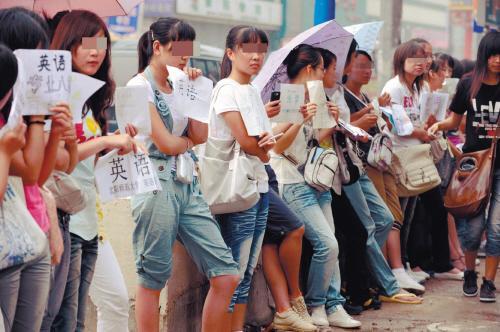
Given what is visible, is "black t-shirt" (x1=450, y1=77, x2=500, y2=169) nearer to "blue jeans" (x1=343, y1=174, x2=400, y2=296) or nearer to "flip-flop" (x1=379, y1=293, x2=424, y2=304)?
"blue jeans" (x1=343, y1=174, x2=400, y2=296)

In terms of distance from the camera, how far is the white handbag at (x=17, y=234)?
3432mm

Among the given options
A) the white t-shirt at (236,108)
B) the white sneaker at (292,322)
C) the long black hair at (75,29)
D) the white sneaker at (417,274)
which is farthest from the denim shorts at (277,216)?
the white sneaker at (417,274)

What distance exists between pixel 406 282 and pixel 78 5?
3754mm

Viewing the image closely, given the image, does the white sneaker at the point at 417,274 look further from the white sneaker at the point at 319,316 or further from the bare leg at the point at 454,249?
the white sneaker at the point at 319,316

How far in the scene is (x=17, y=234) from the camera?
3.47m

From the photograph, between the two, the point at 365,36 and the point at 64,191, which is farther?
the point at 365,36

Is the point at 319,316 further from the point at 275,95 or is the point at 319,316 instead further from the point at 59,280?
the point at 59,280

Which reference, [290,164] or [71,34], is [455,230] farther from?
[71,34]

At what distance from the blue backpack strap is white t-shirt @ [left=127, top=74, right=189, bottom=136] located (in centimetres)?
2

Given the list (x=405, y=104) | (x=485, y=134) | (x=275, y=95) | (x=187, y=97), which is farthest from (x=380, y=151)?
(x=187, y=97)

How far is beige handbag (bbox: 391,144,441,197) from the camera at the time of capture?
7.92 m

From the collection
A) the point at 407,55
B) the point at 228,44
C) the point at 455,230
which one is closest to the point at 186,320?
the point at 228,44

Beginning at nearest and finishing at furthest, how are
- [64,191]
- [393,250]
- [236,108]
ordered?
[64,191] → [236,108] → [393,250]

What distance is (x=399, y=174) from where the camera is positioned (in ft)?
26.0
